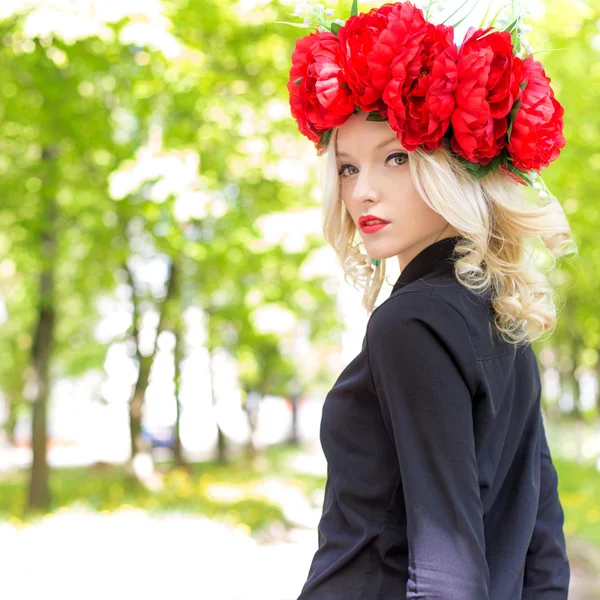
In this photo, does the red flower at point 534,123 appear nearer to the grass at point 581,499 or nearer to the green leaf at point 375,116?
the green leaf at point 375,116

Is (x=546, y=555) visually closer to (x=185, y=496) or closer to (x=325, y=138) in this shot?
(x=325, y=138)

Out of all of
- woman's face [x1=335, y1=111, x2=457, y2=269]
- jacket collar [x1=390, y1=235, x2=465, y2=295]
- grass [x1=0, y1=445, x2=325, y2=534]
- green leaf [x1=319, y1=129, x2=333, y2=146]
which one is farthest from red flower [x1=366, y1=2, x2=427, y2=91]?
grass [x1=0, y1=445, x2=325, y2=534]

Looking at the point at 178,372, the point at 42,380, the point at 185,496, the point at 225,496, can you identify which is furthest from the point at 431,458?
the point at 178,372

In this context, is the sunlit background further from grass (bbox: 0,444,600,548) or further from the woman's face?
the woman's face

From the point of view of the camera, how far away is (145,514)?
32.4 ft

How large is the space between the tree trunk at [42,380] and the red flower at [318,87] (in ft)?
32.5

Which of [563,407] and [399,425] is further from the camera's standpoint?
[563,407]

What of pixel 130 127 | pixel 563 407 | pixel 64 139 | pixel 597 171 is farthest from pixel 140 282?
pixel 563 407

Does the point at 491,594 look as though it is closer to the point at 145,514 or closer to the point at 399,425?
the point at 399,425

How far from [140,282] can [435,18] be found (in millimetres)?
13363

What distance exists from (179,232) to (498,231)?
8.86 m

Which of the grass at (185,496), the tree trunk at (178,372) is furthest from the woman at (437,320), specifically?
the tree trunk at (178,372)

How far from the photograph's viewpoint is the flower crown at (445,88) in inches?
57.9

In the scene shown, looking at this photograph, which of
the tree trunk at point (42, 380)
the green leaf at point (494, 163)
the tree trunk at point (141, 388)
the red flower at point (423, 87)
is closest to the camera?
the red flower at point (423, 87)
